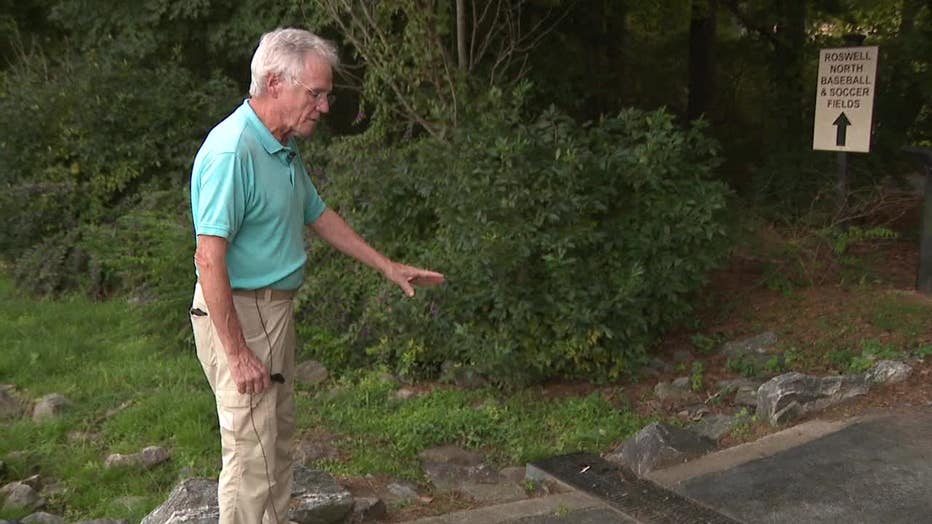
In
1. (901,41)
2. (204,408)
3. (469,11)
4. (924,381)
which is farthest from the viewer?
(901,41)

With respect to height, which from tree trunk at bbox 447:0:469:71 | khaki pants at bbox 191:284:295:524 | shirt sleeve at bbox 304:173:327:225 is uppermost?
tree trunk at bbox 447:0:469:71

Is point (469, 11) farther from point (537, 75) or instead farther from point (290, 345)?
point (290, 345)

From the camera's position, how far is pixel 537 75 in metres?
10.0

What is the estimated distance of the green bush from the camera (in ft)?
19.5

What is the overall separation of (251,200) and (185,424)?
2.95 meters

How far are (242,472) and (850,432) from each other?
3105 mm

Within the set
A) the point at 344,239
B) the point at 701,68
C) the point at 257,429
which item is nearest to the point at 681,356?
the point at 344,239

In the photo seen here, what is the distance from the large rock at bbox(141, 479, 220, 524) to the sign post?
5638 mm

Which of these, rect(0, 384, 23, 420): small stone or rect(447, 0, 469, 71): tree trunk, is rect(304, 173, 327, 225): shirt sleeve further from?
rect(447, 0, 469, 71): tree trunk

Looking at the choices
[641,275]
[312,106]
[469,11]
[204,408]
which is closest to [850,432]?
[641,275]

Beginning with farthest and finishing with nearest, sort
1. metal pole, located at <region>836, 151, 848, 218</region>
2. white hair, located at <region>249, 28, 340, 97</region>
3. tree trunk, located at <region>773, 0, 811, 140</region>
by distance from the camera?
tree trunk, located at <region>773, 0, 811, 140</region> < metal pole, located at <region>836, 151, 848, 218</region> < white hair, located at <region>249, 28, 340, 97</region>

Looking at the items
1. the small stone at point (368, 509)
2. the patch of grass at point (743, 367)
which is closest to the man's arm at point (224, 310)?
the small stone at point (368, 509)

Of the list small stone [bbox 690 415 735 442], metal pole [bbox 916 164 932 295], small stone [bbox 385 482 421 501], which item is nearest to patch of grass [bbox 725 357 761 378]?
small stone [bbox 690 415 735 442]

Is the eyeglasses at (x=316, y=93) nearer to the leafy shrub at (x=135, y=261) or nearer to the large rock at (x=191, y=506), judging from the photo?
the large rock at (x=191, y=506)
